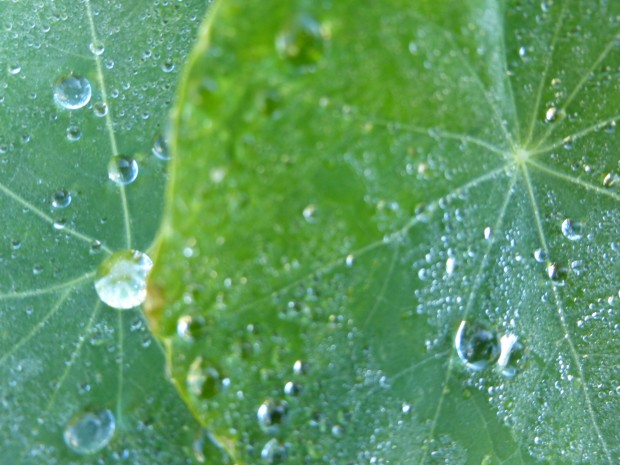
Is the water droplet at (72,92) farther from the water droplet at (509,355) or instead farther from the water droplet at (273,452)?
the water droplet at (509,355)

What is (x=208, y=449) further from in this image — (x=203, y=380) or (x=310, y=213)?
(x=310, y=213)

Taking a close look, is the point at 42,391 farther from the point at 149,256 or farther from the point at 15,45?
the point at 15,45

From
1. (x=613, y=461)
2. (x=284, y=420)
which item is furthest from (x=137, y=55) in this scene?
(x=613, y=461)

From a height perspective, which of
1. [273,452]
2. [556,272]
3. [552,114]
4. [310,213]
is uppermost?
[552,114]

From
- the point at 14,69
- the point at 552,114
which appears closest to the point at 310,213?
the point at 552,114

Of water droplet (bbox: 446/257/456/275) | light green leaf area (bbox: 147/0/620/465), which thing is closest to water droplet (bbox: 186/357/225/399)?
light green leaf area (bbox: 147/0/620/465)

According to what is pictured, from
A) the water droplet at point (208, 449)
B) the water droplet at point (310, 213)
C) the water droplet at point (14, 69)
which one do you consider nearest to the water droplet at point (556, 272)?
the water droplet at point (310, 213)
